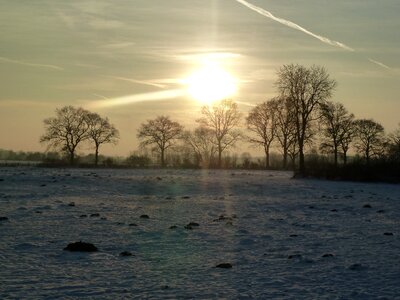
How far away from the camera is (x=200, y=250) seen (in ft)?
45.4

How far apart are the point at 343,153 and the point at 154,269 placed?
8765 centimetres

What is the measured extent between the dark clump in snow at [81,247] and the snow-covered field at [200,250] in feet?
0.81

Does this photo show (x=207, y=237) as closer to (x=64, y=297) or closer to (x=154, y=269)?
(x=154, y=269)

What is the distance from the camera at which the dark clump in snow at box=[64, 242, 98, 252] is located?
13305mm

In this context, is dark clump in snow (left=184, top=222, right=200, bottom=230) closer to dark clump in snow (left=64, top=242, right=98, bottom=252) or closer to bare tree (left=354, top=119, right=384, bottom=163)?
dark clump in snow (left=64, top=242, right=98, bottom=252)

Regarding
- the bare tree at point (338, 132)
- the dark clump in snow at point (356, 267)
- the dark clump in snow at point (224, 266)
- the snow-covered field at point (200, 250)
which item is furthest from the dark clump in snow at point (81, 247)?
the bare tree at point (338, 132)

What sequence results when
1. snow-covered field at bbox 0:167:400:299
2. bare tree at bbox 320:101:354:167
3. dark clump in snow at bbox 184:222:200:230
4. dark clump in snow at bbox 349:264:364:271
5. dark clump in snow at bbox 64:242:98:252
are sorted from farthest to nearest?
1. bare tree at bbox 320:101:354:167
2. dark clump in snow at bbox 184:222:200:230
3. dark clump in snow at bbox 64:242:98:252
4. dark clump in snow at bbox 349:264:364:271
5. snow-covered field at bbox 0:167:400:299

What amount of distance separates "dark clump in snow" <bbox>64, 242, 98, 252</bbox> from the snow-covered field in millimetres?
247

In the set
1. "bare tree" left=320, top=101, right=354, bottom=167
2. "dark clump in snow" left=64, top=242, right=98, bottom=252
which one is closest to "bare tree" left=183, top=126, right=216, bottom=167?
"bare tree" left=320, top=101, right=354, bottom=167

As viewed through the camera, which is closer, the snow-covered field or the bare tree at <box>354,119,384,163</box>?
the snow-covered field

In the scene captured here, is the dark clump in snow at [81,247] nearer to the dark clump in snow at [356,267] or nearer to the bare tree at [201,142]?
the dark clump in snow at [356,267]

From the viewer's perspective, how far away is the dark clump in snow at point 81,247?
1330 cm

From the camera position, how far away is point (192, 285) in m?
10.0

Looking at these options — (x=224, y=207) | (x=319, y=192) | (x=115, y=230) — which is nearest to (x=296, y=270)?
(x=115, y=230)
